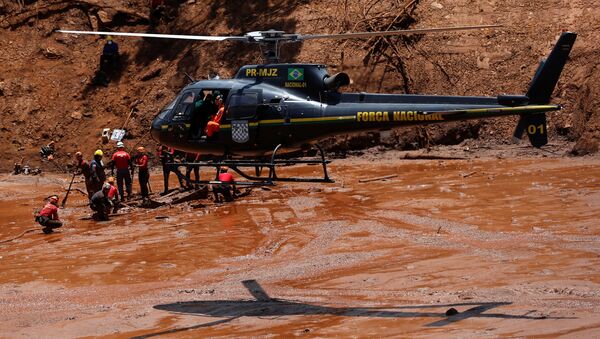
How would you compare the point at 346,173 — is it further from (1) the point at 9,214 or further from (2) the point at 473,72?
(1) the point at 9,214

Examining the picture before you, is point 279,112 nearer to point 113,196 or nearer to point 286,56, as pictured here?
point 113,196

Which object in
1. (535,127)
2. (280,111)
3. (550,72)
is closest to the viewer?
(550,72)

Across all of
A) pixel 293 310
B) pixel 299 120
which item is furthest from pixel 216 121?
pixel 293 310

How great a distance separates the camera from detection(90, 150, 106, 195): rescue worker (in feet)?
78.6

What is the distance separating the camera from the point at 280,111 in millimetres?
16844

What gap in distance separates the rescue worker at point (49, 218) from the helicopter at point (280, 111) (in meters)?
5.09

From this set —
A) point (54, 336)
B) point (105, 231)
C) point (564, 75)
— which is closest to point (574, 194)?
point (564, 75)

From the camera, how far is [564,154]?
26.6 meters

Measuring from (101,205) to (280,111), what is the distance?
7421mm

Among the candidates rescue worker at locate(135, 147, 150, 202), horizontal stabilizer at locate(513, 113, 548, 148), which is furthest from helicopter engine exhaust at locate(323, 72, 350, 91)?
rescue worker at locate(135, 147, 150, 202)

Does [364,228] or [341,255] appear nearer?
[341,255]

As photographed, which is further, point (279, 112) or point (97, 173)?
point (97, 173)

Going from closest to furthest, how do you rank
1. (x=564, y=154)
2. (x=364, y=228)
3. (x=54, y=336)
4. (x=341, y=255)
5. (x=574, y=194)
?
(x=54, y=336) < (x=341, y=255) < (x=364, y=228) < (x=574, y=194) < (x=564, y=154)

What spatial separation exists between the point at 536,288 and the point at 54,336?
711 cm
